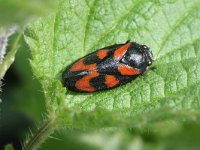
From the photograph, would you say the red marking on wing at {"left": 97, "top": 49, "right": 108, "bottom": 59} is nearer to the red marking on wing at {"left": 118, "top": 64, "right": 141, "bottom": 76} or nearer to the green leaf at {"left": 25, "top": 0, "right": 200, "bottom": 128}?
the green leaf at {"left": 25, "top": 0, "right": 200, "bottom": 128}

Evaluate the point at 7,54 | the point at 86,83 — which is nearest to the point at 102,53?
the point at 86,83

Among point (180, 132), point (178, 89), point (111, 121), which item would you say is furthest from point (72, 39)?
point (180, 132)

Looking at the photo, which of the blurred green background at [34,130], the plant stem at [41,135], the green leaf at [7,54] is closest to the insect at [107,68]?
the green leaf at [7,54]

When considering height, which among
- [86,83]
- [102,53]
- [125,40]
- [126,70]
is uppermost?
[125,40]

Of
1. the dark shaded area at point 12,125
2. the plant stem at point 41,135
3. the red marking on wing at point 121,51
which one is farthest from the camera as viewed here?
the dark shaded area at point 12,125

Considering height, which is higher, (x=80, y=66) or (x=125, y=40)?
(x=125, y=40)

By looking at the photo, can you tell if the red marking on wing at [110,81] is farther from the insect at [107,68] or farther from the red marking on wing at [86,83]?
the red marking on wing at [86,83]

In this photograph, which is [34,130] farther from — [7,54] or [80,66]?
[7,54]
